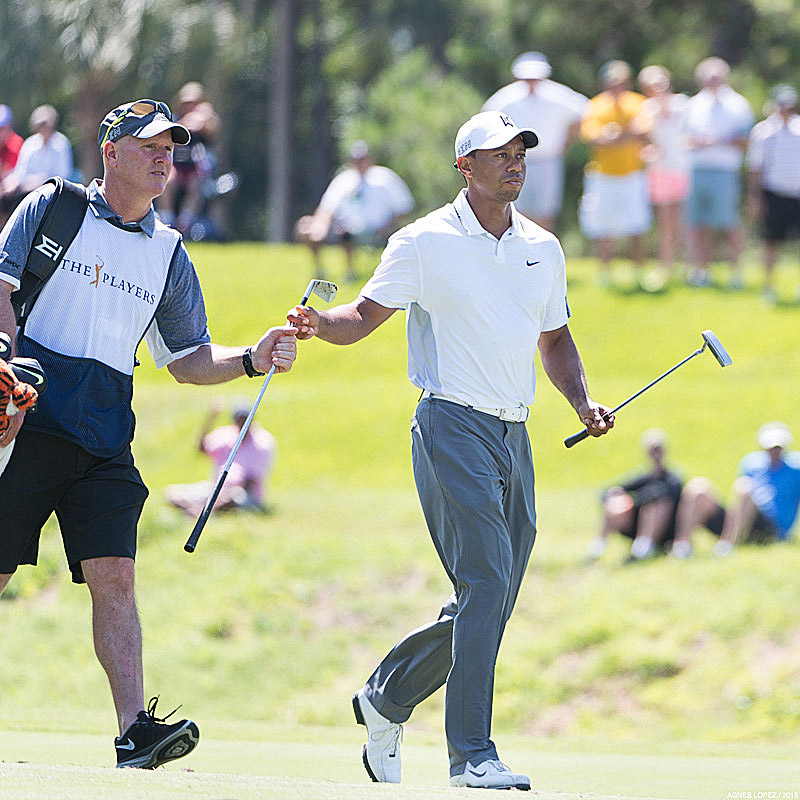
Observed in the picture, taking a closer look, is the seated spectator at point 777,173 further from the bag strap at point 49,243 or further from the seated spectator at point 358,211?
the bag strap at point 49,243

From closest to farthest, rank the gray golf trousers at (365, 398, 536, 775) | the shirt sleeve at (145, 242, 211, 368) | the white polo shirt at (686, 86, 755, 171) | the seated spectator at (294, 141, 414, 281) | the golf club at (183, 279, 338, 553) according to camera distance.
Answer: the golf club at (183, 279, 338, 553)
the gray golf trousers at (365, 398, 536, 775)
the shirt sleeve at (145, 242, 211, 368)
the white polo shirt at (686, 86, 755, 171)
the seated spectator at (294, 141, 414, 281)

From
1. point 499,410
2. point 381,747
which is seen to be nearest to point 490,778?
point 381,747

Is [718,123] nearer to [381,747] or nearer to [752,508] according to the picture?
[752,508]

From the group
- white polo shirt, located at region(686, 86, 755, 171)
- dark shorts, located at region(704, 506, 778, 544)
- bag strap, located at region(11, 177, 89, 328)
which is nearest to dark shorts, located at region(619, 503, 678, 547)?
dark shorts, located at region(704, 506, 778, 544)

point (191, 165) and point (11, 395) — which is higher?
point (191, 165)

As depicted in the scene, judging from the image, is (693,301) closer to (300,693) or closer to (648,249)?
(300,693)

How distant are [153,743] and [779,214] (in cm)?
1420

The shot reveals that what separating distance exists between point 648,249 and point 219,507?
23821 mm

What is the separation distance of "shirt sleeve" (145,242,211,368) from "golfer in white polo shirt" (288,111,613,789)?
0.40 metres

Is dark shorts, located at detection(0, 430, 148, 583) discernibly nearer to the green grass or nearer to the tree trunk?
the green grass

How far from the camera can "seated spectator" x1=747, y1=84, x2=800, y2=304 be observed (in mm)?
17906

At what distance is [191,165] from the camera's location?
20672mm

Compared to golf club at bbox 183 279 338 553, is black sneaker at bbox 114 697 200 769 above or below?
below

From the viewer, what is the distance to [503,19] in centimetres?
3975
